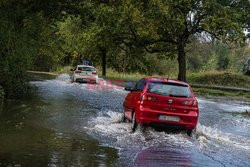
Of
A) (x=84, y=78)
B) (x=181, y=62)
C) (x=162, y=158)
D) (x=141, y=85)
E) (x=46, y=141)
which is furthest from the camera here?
(x=181, y=62)

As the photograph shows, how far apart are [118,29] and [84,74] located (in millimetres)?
6172

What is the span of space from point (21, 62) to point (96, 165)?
431 inches

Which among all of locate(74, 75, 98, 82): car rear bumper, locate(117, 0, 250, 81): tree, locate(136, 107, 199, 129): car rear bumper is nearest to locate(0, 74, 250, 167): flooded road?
locate(136, 107, 199, 129): car rear bumper

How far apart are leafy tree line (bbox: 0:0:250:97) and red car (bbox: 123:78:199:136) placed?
7.10 meters

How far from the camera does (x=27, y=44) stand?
19.0m

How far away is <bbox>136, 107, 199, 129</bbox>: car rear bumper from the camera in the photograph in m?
11.9

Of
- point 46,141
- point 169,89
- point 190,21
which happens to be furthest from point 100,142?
point 190,21

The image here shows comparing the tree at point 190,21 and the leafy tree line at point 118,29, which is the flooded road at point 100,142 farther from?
the tree at point 190,21

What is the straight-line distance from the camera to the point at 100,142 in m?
10.4

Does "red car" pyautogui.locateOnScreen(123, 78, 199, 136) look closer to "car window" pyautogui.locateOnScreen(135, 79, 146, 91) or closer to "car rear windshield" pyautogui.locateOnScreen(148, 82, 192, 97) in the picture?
"car rear windshield" pyautogui.locateOnScreen(148, 82, 192, 97)

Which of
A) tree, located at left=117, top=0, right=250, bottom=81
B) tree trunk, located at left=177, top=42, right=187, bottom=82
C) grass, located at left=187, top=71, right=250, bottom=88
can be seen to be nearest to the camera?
tree, located at left=117, top=0, right=250, bottom=81

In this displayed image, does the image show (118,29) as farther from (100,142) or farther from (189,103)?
(100,142)

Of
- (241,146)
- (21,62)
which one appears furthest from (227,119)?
(21,62)

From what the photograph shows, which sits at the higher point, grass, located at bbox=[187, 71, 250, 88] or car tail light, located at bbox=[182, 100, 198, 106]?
car tail light, located at bbox=[182, 100, 198, 106]
